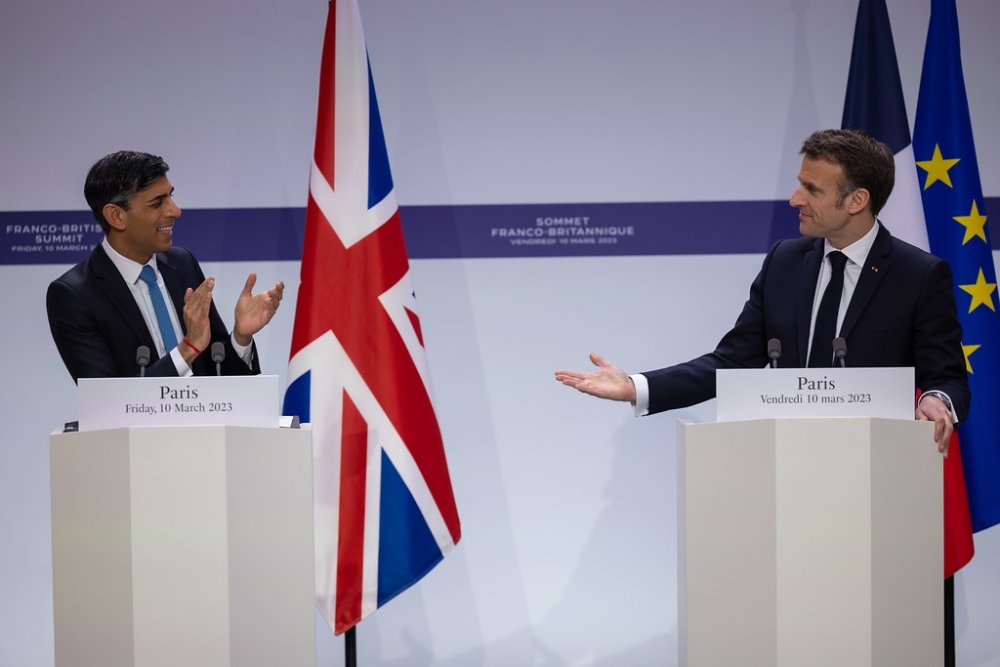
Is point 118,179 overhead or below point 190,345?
overhead

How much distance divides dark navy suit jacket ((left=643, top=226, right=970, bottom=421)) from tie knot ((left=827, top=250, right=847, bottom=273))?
6 centimetres

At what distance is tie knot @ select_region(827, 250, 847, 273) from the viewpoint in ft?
9.99

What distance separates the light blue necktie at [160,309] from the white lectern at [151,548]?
799 millimetres

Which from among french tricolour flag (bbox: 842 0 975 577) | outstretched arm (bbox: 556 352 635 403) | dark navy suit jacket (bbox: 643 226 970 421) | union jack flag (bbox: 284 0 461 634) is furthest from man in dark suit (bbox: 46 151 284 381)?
french tricolour flag (bbox: 842 0 975 577)

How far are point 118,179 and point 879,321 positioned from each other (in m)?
2.47

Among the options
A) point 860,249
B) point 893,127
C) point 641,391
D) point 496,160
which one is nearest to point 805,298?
point 860,249

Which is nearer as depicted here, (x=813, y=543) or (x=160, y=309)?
(x=813, y=543)

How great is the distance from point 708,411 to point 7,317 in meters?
3.16

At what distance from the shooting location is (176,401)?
2.45 metres

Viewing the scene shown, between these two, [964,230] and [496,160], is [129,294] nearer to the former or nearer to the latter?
[496,160]

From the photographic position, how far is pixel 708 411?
4340mm

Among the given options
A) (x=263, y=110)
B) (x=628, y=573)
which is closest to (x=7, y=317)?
(x=263, y=110)

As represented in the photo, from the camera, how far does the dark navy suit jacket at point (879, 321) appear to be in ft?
9.52

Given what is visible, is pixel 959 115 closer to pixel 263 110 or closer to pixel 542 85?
pixel 542 85
